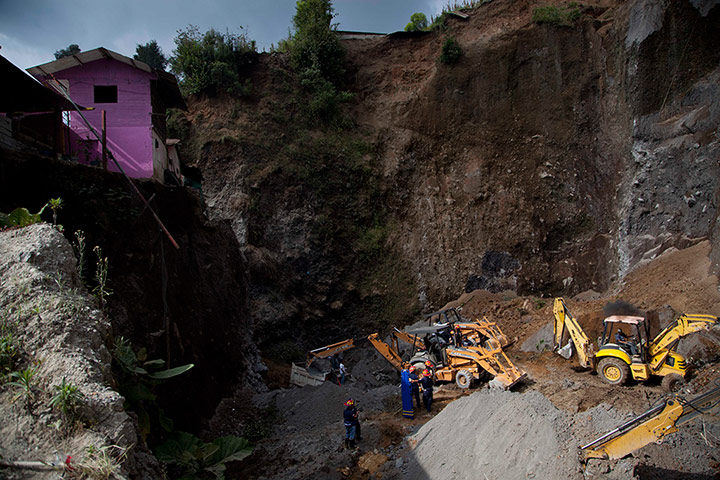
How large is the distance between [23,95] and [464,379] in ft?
44.7

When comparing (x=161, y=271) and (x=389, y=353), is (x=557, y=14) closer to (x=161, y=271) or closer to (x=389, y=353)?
(x=389, y=353)

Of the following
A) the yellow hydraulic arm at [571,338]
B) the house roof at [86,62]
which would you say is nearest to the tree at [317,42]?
the house roof at [86,62]

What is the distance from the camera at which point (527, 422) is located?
7.63 m

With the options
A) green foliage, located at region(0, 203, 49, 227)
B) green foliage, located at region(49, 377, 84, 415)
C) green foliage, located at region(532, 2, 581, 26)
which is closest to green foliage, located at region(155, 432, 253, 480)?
green foliage, located at region(49, 377, 84, 415)

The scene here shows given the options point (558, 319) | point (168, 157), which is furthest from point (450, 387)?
point (168, 157)

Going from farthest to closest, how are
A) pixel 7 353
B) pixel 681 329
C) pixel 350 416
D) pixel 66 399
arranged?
pixel 681 329 → pixel 350 416 → pixel 7 353 → pixel 66 399

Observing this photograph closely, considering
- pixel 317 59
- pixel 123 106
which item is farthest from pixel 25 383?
pixel 317 59

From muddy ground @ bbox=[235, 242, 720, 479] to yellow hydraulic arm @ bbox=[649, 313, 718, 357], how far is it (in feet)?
1.22

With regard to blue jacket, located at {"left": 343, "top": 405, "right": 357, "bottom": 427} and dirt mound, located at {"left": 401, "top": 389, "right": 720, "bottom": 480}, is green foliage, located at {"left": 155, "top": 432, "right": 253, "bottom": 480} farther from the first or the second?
blue jacket, located at {"left": 343, "top": 405, "right": 357, "bottom": 427}

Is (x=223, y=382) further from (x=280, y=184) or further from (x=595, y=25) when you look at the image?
(x=595, y=25)

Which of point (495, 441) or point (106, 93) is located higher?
point (106, 93)

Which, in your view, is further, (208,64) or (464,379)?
(208,64)

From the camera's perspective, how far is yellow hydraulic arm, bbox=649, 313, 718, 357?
31.7ft

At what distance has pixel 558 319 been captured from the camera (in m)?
13.3
